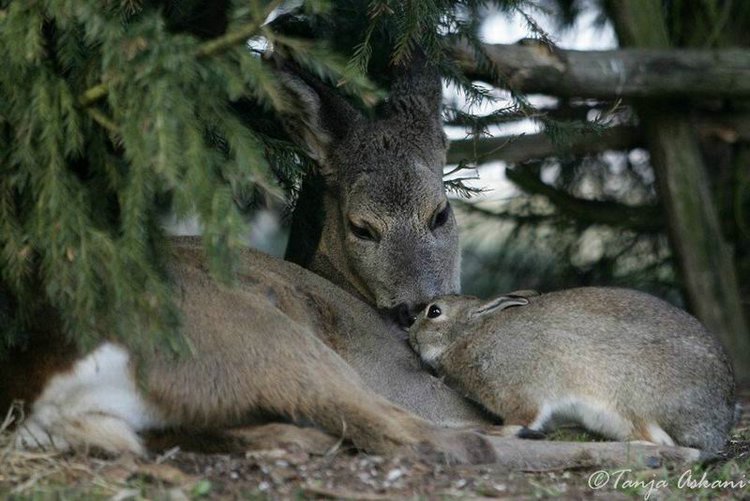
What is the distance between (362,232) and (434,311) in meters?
0.65

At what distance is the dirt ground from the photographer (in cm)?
359

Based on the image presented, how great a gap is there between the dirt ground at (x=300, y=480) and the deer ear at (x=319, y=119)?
7.11 ft

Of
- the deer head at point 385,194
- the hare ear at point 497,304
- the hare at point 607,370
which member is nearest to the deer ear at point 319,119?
the deer head at point 385,194

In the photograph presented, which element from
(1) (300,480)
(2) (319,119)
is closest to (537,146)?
(2) (319,119)

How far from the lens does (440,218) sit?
5738 millimetres

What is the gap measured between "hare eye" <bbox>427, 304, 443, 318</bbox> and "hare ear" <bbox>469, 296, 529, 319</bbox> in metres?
0.16

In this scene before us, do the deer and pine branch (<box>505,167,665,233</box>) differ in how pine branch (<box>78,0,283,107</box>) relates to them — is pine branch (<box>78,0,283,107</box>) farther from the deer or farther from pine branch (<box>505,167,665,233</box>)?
pine branch (<box>505,167,665,233</box>)

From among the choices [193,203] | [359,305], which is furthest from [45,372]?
[359,305]

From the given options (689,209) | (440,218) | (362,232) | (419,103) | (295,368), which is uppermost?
(419,103)

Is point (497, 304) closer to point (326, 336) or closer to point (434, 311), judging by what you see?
point (434, 311)

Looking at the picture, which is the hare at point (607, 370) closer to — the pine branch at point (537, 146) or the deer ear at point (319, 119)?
the deer ear at point (319, 119)

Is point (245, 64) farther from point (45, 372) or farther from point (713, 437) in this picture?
point (713, 437)

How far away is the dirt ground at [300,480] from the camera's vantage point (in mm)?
3586

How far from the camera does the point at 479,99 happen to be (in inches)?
229
